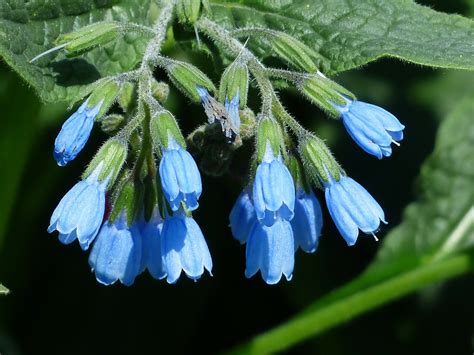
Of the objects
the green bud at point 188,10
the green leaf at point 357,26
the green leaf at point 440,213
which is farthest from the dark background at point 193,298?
the green bud at point 188,10

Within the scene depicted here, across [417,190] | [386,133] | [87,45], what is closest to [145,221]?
[87,45]

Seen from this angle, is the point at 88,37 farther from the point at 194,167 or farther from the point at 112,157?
the point at 194,167

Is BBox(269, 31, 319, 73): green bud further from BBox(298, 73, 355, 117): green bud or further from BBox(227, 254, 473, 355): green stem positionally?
BBox(227, 254, 473, 355): green stem

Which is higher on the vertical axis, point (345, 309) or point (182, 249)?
point (182, 249)

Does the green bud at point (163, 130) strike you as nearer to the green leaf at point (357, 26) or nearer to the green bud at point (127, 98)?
the green bud at point (127, 98)

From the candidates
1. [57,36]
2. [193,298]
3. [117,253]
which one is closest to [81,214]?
[117,253]

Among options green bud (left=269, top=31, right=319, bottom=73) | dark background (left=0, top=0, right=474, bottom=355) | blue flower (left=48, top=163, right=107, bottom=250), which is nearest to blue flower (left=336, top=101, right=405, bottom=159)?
green bud (left=269, top=31, right=319, bottom=73)

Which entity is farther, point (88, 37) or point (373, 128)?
point (88, 37)
